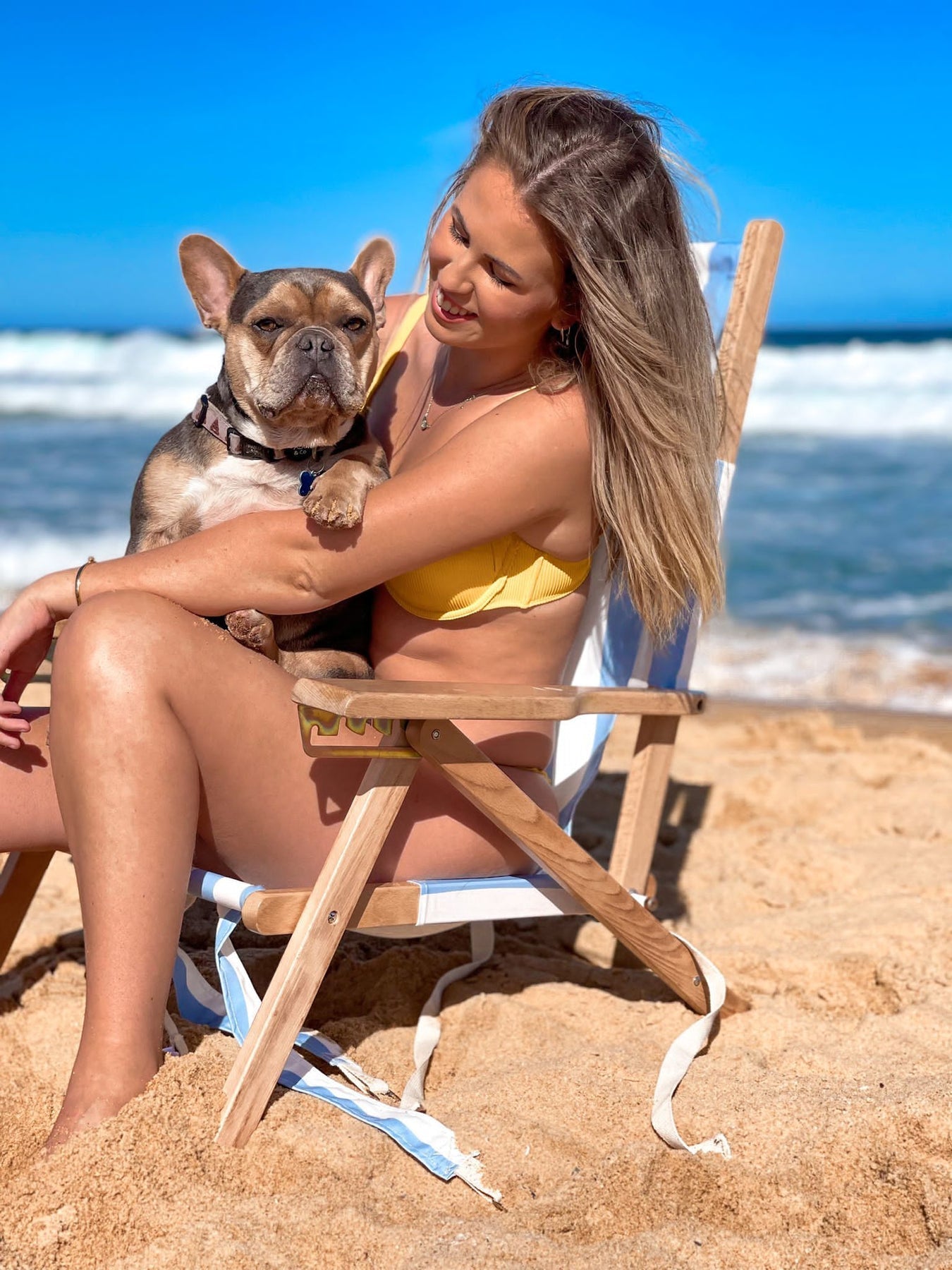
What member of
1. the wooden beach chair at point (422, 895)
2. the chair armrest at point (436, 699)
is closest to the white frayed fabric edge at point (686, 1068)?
the wooden beach chair at point (422, 895)

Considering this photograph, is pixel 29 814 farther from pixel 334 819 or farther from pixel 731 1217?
pixel 731 1217

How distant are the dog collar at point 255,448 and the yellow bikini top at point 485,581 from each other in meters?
0.54

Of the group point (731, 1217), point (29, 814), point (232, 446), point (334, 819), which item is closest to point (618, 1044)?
point (731, 1217)

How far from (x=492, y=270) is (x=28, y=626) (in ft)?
3.60

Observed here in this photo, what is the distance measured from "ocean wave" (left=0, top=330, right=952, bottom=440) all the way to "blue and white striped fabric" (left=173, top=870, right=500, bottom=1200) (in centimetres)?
1416

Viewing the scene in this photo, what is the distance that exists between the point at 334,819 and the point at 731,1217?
94cm

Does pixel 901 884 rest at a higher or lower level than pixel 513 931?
higher

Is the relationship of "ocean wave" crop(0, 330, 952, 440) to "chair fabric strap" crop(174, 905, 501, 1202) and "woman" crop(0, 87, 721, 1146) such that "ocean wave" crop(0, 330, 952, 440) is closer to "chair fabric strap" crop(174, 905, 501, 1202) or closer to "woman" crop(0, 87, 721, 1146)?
"woman" crop(0, 87, 721, 1146)

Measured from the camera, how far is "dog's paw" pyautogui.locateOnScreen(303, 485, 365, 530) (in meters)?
2.26

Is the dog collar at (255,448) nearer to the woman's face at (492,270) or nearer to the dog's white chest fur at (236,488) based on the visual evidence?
the dog's white chest fur at (236,488)

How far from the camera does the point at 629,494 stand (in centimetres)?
244

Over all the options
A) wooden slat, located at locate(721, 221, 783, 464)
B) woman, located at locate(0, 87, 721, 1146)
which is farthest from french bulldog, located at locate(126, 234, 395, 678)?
wooden slat, located at locate(721, 221, 783, 464)

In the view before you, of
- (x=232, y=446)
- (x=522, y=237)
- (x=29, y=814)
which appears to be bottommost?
(x=29, y=814)

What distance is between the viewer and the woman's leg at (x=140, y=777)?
2.00 m
